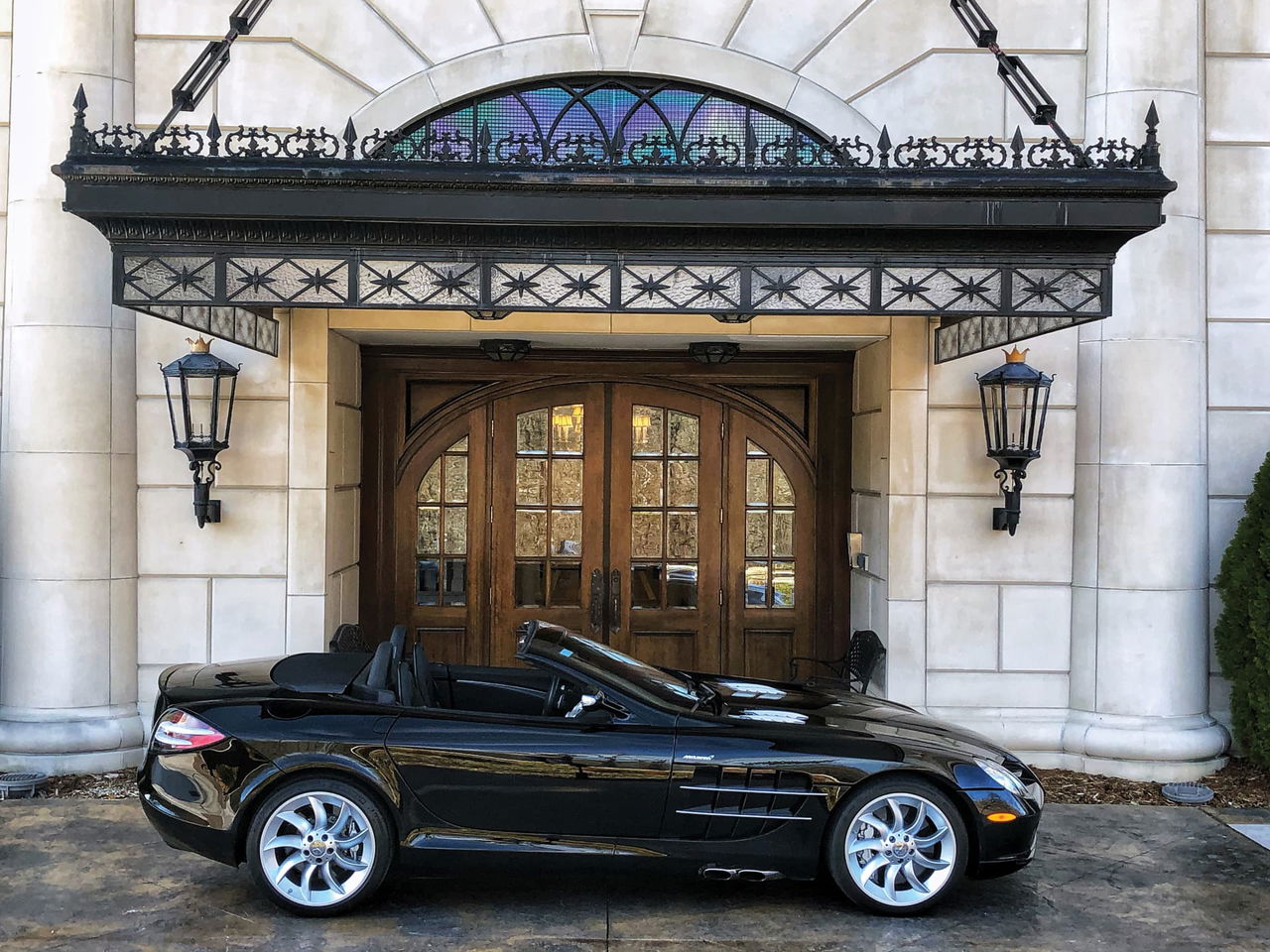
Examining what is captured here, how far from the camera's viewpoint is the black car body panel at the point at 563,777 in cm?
514

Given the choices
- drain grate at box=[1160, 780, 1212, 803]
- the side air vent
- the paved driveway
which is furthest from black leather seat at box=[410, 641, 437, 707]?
drain grate at box=[1160, 780, 1212, 803]

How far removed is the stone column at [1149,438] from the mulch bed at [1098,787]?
151 mm

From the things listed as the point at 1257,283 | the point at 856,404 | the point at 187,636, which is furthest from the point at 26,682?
the point at 1257,283

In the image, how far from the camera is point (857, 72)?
803 cm

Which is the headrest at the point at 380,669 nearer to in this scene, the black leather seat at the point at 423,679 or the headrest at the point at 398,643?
the headrest at the point at 398,643

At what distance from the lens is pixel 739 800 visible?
5188mm

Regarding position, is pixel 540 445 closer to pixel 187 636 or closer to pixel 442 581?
pixel 442 581

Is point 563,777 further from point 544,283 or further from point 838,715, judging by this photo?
point 544,283

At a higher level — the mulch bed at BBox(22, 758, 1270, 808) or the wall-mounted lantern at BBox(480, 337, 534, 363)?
the wall-mounted lantern at BBox(480, 337, 534, 363)

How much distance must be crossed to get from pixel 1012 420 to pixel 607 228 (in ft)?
10.9

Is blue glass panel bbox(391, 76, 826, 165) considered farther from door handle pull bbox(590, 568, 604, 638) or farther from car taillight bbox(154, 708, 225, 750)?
car taillight bbox(154, 708, 225, 750)

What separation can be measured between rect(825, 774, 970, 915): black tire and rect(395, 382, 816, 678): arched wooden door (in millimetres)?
3803

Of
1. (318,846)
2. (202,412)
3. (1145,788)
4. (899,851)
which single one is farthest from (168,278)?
(1145,788)

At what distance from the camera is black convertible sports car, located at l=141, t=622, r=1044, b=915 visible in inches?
202
